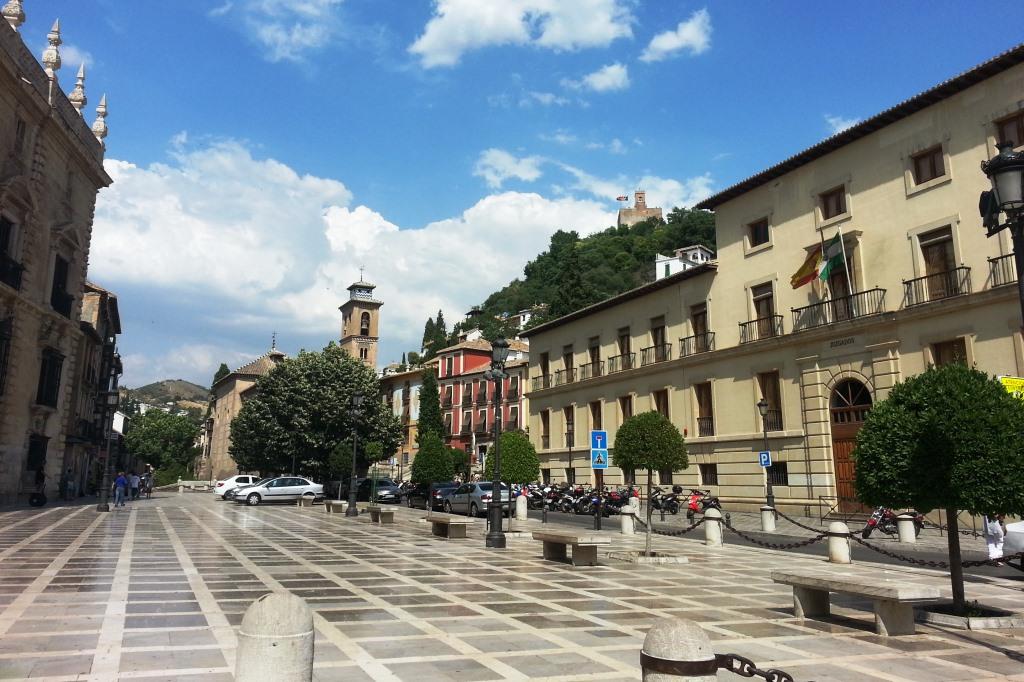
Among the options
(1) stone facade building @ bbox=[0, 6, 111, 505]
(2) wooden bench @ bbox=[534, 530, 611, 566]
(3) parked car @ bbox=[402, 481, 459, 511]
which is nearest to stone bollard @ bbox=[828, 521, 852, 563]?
(2) wooden bench @ bbox=[534, 530, 611, 566]

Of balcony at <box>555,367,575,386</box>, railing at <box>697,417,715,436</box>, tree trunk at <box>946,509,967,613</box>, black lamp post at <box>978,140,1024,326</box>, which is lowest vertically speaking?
tree trunk at <box>946,509,967,613</box>

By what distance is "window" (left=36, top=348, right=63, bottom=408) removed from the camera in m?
28.0

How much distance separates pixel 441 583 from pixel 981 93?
21.9m

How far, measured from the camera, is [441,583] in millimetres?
10102

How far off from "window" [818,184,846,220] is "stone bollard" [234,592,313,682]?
26521 millimetres

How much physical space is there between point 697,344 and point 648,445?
52.3ft

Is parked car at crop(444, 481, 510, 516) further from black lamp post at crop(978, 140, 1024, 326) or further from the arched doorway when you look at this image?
black lamp post at crop(978, 140, 1024, 326)

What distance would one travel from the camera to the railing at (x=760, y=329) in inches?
1098

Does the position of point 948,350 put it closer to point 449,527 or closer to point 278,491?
point 449,527

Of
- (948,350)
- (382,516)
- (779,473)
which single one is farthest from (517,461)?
(948,350)

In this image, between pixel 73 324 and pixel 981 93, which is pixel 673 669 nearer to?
pixel 981 93

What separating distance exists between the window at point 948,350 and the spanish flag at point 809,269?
17.5ft

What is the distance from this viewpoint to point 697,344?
3177 centimetres

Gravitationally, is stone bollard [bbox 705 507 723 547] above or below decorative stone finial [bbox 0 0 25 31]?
below
